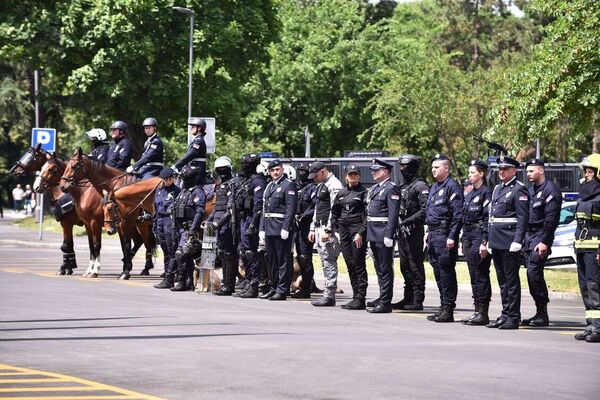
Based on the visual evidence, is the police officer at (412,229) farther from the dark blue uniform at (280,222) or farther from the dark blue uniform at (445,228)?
the dark blue uniform at (280,222)

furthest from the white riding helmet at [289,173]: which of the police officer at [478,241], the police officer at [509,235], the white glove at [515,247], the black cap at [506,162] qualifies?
the white glove at [515,247]

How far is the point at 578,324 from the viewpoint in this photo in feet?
61.5

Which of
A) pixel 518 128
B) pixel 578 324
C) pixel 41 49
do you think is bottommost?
pixel 578 324

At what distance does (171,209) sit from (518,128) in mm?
8464

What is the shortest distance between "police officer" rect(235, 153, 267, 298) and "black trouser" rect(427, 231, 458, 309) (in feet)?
13.0

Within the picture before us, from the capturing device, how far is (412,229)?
20.1m

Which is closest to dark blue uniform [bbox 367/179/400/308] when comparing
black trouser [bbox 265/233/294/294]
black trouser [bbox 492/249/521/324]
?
black trouser [bbox 265/233/294/294]

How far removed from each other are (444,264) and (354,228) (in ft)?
6.58

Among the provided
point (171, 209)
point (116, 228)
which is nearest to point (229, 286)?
point (171, 209)

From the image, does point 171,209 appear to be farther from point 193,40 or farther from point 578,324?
point 193,40

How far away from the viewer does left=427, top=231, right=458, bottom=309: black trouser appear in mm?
18562

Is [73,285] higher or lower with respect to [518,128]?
lower

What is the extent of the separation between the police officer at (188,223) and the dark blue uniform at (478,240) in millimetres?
6021

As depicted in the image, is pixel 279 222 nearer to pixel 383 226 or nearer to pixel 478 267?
pixel 383 226
